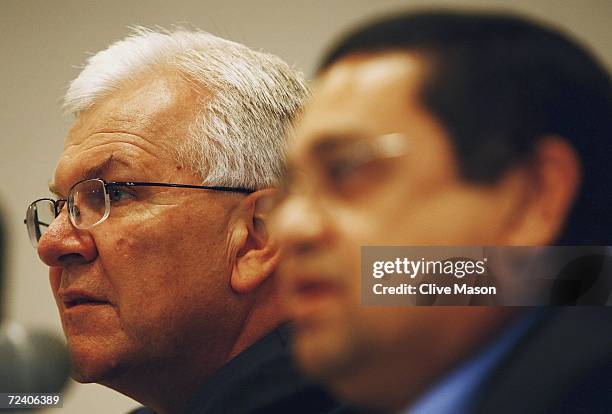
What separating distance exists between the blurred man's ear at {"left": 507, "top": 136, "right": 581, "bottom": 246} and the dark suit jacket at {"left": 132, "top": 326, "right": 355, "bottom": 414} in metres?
0.40

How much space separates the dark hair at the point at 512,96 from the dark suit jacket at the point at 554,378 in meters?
0.17

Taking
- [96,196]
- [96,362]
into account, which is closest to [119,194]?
[96,196]

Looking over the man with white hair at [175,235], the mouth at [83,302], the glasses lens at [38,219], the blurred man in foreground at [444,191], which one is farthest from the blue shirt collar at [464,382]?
the glasses lens at [38,219]

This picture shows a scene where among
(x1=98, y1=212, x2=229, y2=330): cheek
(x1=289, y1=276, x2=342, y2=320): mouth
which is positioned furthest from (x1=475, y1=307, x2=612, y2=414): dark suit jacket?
(x1=98, y1=212, x2=229, y2=330): cheek

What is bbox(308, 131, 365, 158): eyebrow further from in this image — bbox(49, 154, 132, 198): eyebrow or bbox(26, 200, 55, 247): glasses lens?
bbox(26, 200, 55, 247): glasses lens

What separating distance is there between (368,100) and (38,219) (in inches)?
27.6

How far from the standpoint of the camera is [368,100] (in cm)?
127

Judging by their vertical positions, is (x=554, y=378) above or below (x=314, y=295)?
below

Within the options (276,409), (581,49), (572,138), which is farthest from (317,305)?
(581,49)

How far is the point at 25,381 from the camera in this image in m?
1.62

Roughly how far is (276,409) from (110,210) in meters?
0.44

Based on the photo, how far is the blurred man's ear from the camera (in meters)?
1.20

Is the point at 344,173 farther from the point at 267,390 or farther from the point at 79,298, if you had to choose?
the point at 79,298

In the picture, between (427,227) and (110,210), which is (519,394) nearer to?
(427,227)
